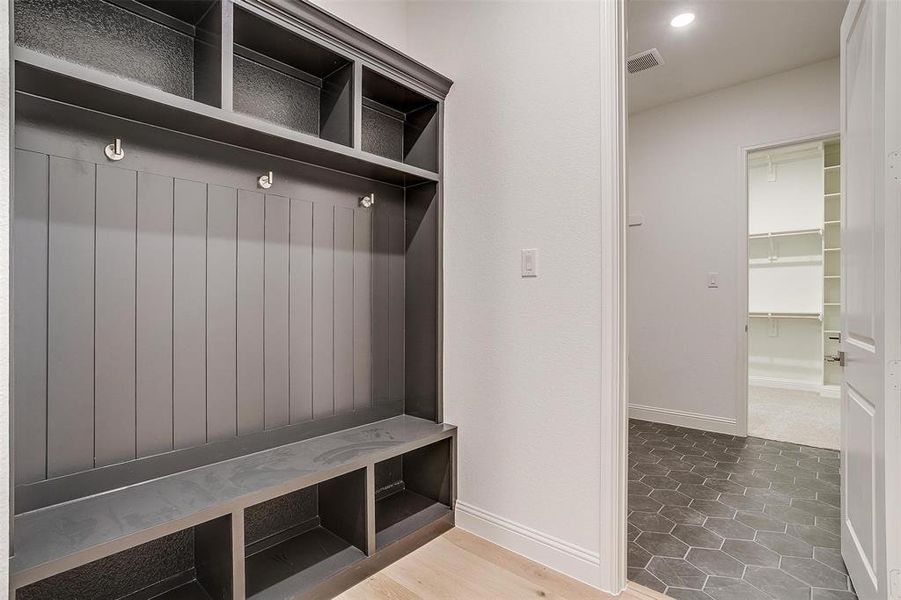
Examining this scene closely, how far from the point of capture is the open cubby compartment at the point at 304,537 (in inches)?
63.0

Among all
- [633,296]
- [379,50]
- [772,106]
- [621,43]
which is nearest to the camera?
[621,43]

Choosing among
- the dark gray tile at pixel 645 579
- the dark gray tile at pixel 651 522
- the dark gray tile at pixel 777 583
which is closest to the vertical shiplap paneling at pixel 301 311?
the dark gray tile at pixel 645 579

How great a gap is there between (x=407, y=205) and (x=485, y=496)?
58.2 inches

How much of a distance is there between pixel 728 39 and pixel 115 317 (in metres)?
3.79

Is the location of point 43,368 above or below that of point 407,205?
below

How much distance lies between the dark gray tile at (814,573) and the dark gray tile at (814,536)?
185mm

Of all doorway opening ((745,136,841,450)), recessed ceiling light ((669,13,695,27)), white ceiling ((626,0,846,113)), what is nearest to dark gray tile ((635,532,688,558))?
white ceiling ((626,0,846,113))

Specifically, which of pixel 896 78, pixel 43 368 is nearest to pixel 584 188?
pixel 896 78

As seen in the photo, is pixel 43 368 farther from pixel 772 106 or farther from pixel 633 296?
pixel 772 106

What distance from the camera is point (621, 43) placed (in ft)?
5.62

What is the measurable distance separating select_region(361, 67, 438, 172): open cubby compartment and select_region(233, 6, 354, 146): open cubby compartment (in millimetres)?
242

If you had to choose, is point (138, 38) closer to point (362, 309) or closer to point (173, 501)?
point (362, 309)

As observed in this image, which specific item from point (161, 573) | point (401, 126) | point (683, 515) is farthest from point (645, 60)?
point (161, 573)

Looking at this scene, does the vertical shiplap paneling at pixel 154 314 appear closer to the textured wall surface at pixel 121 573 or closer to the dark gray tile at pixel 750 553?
the textured wall surface at pixel 121 573
